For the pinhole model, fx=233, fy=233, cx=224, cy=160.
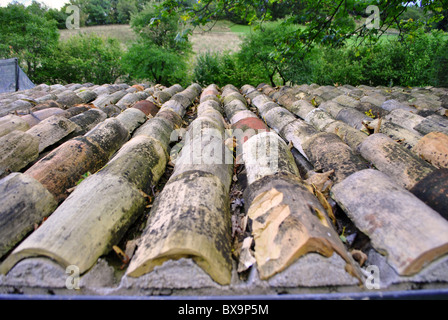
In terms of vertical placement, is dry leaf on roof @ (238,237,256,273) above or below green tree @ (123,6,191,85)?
below

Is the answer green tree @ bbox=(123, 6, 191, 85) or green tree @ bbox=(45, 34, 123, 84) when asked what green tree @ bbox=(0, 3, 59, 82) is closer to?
green tree @ bbox=(45, 34, 123, 84)

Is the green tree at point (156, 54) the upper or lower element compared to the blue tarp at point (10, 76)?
upper

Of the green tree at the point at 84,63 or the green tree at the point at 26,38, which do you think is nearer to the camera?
the green tree at the point at 26,38

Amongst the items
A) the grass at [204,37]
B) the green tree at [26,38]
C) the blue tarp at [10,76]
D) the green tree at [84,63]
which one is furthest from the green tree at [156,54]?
the blue tarp at [10,76]

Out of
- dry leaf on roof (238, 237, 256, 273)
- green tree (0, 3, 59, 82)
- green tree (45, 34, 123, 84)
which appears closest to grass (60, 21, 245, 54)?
green tree (45, 34, 123, 84)

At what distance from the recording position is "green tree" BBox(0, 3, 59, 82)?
57.3 feet

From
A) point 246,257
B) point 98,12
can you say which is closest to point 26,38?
point 246,257

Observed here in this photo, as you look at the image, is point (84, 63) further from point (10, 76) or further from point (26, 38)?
point (10, 76)

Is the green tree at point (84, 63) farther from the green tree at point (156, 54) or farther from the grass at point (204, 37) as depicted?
the grass at point (204, 37)

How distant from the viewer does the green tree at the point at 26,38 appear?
17469mm

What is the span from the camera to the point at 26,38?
57.9 feet

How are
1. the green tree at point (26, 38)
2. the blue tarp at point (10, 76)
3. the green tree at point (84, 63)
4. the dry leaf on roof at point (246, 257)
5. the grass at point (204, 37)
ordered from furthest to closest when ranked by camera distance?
the grass at point (204, 37), the green tree at point (84, 63), the green tree at point (26, 38), the blue tarp at point (10, 76), the dry leaf on roof at point (246, 257)
